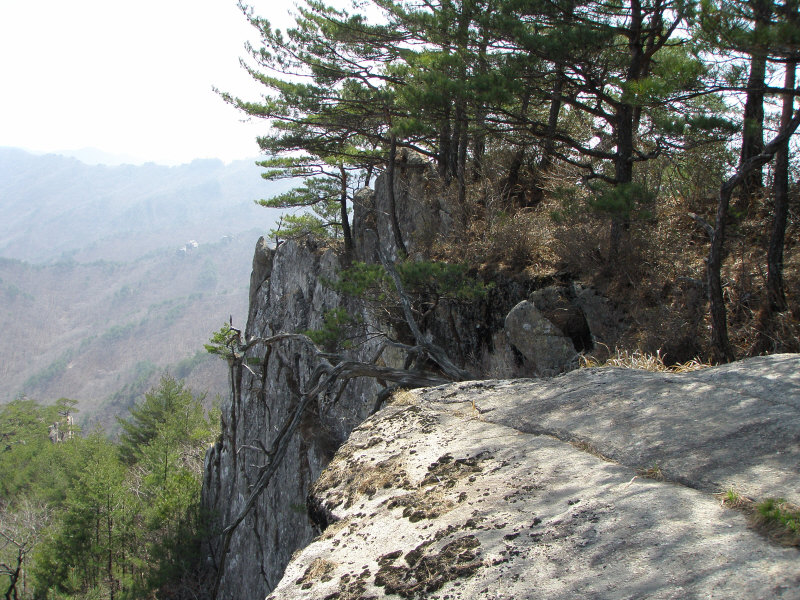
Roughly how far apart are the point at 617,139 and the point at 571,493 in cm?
697

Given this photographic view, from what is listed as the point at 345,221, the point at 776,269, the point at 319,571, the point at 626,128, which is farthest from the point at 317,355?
the point at 345,221

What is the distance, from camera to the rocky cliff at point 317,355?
23.1ft

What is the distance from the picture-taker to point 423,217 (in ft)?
39.3

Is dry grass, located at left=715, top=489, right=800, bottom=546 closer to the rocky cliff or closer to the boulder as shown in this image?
the rocky cliff

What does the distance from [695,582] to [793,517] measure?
0.44 metres

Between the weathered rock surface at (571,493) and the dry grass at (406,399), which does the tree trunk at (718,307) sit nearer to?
the weathered rock surface at (571,493)

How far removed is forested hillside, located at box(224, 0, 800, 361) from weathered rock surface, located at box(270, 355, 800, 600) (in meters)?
2.72

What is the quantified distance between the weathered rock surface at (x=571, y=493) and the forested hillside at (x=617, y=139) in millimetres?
2721

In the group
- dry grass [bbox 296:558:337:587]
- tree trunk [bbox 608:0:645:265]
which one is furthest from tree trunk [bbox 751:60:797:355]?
dry grass [bbox 296:558:337:587]

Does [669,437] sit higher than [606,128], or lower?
lower

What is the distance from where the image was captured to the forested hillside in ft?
17.6

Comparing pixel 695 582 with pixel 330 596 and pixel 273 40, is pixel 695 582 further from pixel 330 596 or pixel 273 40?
pixel 273 40

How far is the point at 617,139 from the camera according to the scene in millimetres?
8023

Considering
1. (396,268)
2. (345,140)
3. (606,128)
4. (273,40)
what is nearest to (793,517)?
(396,268)
